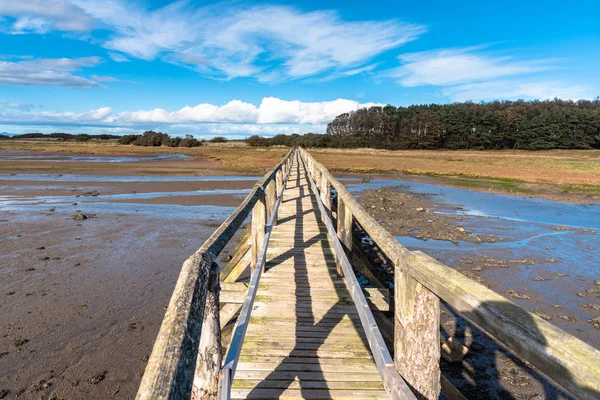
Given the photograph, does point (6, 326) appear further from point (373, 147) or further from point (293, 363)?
point (373, 147)

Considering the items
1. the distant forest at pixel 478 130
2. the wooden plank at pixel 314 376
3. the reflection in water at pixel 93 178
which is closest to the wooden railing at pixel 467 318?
the wooden plank at pixel 314 376

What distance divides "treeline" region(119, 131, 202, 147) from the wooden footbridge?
10124 cm

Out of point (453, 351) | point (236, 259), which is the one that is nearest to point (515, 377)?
point (453, 351)

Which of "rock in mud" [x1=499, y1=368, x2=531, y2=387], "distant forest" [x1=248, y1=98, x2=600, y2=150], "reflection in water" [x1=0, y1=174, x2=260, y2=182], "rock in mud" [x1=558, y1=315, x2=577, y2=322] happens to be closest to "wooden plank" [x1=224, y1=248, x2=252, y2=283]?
"rock in mud" [x1=499, y1=368, x2=531, y2=387]

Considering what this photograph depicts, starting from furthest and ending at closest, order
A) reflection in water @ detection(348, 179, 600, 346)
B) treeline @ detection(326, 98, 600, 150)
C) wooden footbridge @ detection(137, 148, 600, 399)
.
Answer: treeline @ detection(326, 98, 600, 150) < reflection in water @ detection(348, 179, 600, 346) < wooden footbridge @ detection(137, 148, 600, 399)

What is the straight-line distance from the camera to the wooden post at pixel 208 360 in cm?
202

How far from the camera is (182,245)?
12.0m

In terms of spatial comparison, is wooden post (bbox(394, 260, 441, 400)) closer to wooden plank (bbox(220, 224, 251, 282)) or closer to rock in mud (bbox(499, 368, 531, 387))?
rock in mud (bbox(499, 368, 531, 387))

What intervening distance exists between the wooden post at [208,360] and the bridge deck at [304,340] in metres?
1.07

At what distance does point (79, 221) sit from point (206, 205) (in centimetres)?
606

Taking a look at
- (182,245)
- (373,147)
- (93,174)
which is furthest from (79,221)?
(373,147)

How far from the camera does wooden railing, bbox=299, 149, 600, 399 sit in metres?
1.12

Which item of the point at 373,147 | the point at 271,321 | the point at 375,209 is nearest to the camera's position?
the point at 271,321

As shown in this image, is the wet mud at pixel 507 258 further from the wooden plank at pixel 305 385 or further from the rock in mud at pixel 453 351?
the wooden plank at pixel 305 385
